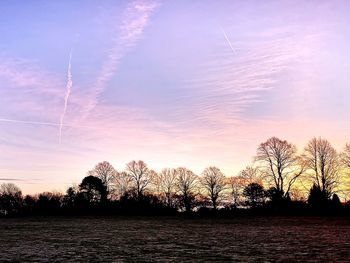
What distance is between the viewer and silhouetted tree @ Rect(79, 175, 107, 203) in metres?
136

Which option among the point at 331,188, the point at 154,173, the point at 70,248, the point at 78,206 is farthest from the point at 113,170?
the point at 70,248

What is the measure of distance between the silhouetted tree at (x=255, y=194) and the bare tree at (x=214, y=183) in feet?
68.6

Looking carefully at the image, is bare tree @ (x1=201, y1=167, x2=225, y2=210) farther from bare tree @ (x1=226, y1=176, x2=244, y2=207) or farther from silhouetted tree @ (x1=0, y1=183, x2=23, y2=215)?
silhouetted tree @ (x1=0, y1=183, x2=23, y2=215)

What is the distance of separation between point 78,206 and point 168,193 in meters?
35.3

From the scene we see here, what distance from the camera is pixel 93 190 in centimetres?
13738

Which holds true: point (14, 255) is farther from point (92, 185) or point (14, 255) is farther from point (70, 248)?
point (92, 185)

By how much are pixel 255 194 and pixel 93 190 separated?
169ft

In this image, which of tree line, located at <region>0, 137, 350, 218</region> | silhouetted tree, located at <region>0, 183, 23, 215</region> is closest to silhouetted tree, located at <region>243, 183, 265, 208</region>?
tree line, located at <region>0, 137, 350, 218</region>

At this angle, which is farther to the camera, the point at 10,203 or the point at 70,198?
the point at 10,203

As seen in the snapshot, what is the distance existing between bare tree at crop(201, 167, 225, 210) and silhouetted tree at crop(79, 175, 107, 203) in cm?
3503

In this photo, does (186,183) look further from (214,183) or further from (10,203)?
(10,203)

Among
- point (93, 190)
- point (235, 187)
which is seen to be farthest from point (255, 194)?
point (93, 190)

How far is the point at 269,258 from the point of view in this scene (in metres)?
21.7

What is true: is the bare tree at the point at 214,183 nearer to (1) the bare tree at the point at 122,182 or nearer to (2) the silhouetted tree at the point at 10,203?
(1) the bare tree at the point at 122,182
